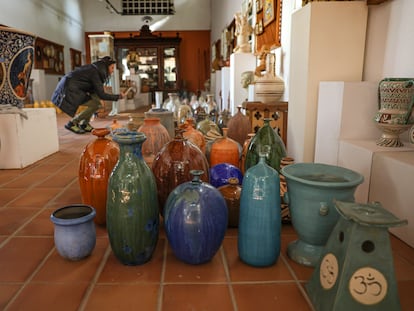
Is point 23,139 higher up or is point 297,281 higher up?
point 23,139

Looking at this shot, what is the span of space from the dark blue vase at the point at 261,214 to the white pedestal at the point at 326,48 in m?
1.05

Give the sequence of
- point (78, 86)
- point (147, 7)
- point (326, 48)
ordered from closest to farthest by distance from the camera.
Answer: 1. point (326, 48)
2. point (78, 86)
3. point (147, 7)

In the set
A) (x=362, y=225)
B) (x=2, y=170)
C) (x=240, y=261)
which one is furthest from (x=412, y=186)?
(x=2, y=170)

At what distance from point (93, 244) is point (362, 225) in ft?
2.90

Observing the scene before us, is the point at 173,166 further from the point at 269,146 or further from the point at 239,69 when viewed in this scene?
the point at 239,69

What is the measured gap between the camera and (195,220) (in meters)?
1.08

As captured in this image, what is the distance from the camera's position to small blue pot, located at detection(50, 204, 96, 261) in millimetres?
1164

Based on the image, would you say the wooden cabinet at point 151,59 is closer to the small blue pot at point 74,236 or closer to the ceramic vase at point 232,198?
the ceramic vase at point 232,198

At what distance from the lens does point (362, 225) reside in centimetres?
84

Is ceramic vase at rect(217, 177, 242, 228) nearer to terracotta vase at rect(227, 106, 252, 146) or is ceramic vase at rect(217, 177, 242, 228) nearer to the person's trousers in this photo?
terracotta vase at rect(227, 106, 252, 146)

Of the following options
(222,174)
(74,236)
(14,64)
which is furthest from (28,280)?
(14,64)

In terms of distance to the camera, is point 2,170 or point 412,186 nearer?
point 412,186

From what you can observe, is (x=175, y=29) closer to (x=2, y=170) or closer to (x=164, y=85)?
(x=164, y=85)

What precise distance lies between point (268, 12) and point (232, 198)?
298cm
